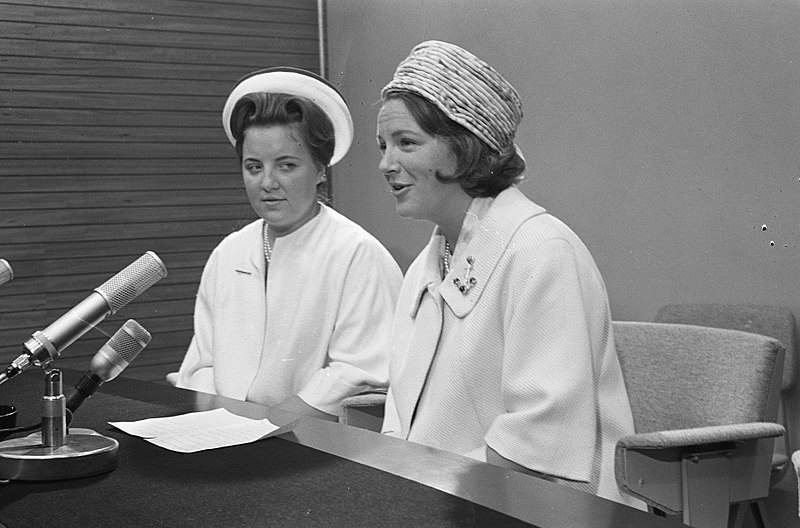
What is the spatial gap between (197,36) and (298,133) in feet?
4.30

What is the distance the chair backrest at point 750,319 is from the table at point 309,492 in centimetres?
148

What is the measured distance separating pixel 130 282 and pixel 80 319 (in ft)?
0.26

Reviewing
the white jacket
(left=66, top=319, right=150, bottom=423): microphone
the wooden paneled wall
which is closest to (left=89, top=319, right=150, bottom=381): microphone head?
(left=66, top=319, right=150, bottom=423): microphone

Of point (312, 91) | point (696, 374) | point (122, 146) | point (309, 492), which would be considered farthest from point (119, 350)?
point (122, 146)

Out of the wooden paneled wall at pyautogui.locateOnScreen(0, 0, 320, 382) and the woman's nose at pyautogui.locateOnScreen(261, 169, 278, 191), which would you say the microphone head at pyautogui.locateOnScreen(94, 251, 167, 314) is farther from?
the wooden paneled wall at pyautogui.locateOnScreen(0, 0, 320, 382)

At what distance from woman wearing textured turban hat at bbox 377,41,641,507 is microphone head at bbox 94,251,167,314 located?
0.73 metres

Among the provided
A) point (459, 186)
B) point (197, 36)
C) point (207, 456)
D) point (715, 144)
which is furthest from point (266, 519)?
point (197, 36)

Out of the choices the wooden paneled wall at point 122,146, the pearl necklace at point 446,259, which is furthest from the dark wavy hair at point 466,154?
the wooden paneled wall at point 122,146

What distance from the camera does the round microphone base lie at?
129cm

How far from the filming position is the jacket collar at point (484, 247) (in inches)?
76.7

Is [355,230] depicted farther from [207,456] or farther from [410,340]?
[207,456]

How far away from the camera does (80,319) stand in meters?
1.25

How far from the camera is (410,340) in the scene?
83.0 inches

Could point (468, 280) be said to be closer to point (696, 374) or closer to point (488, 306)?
point (488, 306)
